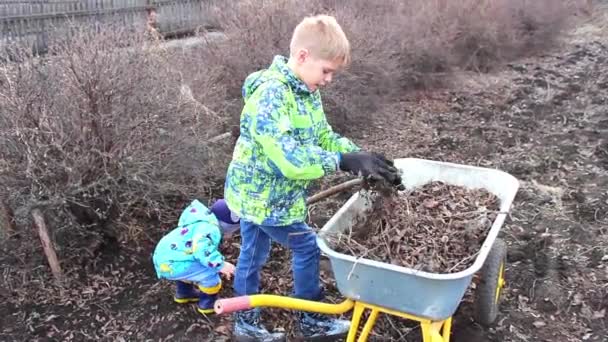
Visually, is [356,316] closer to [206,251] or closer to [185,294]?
[206,251]

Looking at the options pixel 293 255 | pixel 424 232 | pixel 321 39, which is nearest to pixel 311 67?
pixel 321 39

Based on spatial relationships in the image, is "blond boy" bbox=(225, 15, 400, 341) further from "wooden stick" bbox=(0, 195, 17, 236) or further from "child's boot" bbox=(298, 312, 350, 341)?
"wooden stick" bbox=(0, 195, 17, 236)

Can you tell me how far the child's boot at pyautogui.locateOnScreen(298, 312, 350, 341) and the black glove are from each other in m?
1.13

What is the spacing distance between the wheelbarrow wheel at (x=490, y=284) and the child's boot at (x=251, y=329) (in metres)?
1.11

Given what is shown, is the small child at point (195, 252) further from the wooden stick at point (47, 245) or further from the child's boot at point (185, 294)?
the wooden stick at point (47, 245)

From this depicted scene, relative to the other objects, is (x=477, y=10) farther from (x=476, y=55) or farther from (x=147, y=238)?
(x=147, y=238)

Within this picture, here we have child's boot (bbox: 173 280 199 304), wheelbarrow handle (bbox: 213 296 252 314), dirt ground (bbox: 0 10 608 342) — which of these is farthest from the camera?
child's boot (bbox: 173 280 199 304)

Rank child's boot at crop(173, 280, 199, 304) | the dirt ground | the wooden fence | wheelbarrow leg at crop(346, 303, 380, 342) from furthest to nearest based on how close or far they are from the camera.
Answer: the wooden fence
child's boot at crop(173, 280, 199, 304)
the dirt ground
wheelbarrow leg at crop(346, 303, 380, 342)

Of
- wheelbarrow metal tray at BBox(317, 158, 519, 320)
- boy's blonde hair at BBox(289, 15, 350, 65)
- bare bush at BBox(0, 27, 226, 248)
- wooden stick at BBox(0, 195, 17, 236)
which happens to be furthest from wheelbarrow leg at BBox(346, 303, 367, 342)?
wooden stick at BBox(0, 195, 17, 236)

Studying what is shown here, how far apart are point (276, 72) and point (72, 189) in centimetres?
177

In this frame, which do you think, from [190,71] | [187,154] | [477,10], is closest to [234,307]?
[187,154]

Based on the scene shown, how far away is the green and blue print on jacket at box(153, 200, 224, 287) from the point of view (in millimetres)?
3092

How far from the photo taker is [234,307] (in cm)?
236

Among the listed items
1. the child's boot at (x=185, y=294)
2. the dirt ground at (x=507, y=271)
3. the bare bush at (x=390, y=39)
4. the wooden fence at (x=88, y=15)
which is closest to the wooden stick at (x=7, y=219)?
the dirt ground at (x=507, y=271)
